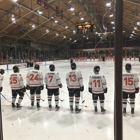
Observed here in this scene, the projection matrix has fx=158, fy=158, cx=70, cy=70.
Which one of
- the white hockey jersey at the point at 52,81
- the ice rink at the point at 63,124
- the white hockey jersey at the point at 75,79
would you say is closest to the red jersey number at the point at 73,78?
the white hockey jersey at the point at 75,79

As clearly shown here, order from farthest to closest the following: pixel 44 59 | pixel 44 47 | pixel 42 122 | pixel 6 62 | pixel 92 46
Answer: pixel 92 46 < pixel 44 47 < pixel 44 59 < pixel 6 62 < pixel 42 122

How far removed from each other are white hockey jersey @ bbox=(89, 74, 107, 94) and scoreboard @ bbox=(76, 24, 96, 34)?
37.6 feet

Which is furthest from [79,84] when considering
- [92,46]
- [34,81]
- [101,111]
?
[92,46]

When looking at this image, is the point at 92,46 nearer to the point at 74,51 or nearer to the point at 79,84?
the point at 74,51

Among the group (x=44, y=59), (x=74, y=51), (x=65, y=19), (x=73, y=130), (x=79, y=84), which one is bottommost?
(x=73, y=130)

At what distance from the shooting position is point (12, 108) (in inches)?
181

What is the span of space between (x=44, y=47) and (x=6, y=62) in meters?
18.3

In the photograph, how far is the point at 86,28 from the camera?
48.7 ft

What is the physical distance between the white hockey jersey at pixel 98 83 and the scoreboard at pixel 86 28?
1147cm

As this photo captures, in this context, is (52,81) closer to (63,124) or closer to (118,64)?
(63,124)

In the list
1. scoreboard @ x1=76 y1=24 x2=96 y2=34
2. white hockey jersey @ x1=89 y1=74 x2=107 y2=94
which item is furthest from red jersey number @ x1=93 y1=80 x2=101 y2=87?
scoreboard @ x1=76 y1=24 x2=96 y2=34

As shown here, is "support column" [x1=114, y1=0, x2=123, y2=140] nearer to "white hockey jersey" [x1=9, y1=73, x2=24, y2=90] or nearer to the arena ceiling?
"white hockey jersey" [x1=9, y1=73, x2=24, y2=90]

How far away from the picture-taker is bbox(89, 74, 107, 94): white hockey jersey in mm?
3895

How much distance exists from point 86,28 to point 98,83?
11.8m
